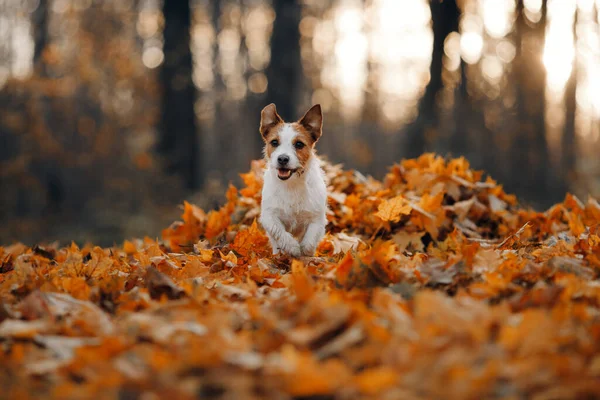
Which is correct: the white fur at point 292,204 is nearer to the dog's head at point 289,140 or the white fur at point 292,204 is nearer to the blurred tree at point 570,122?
the dog's head at point 289,140

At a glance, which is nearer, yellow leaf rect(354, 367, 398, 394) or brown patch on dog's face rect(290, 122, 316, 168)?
yellow leaf rect(354, 367, 398, 394)

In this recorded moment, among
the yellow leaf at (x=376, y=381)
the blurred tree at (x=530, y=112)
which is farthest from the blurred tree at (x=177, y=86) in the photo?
the yellow leaf at (x=376, y=381)

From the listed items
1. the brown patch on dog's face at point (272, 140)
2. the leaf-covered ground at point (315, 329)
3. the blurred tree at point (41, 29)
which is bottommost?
the leaf-covered ground at point (315, 329)

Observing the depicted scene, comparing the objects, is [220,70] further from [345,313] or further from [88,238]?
[345,313]

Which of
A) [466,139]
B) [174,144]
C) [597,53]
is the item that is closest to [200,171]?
[174,144]

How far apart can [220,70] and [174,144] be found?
2114 centimetres

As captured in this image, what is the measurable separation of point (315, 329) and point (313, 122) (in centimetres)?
313

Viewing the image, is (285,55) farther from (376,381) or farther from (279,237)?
(376,381)

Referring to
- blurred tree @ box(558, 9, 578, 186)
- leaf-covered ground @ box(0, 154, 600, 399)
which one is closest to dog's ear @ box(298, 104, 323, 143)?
leaf-covered ground @ box(0, 154, 600, 399)

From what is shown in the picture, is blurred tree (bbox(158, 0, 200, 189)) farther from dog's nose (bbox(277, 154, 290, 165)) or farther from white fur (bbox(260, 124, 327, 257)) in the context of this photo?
dog's nose (bbox(277, 154, 290, 165))

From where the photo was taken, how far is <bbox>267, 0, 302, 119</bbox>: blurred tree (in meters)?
12.6

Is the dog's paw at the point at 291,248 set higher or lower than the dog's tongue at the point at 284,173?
lower

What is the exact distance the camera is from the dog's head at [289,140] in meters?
4.56

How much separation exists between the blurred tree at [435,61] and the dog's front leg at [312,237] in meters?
6.42
